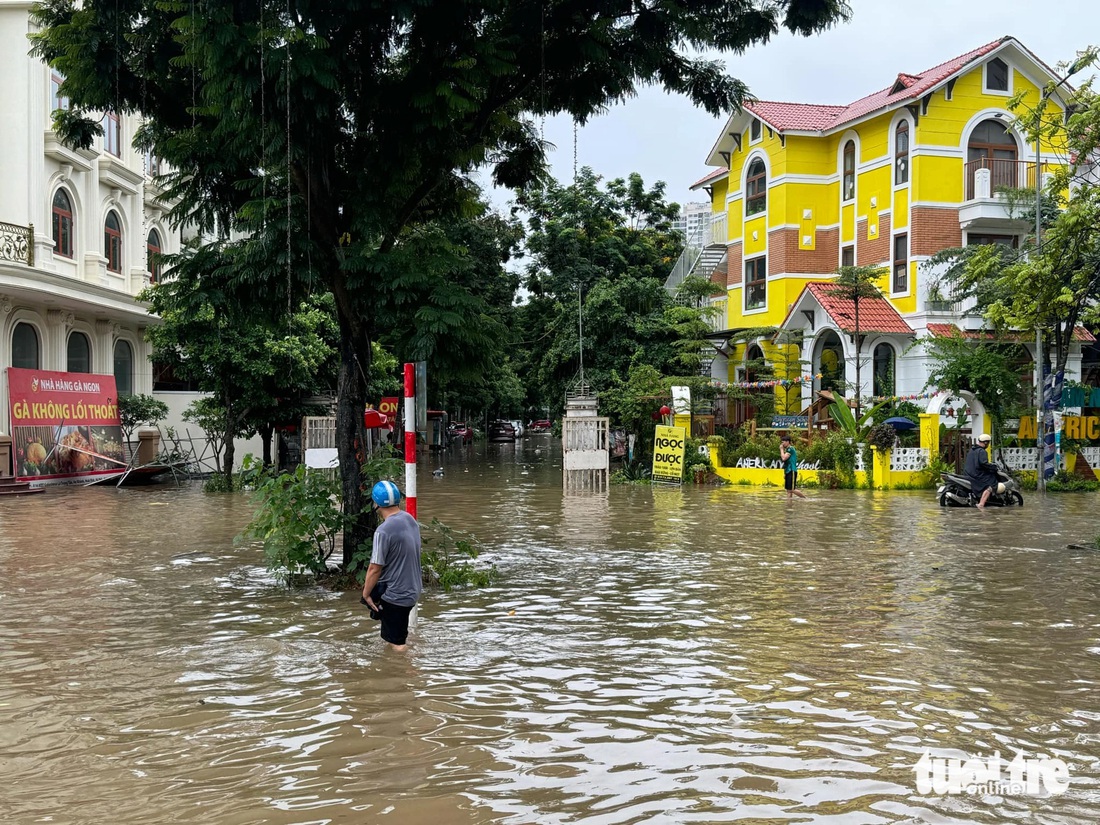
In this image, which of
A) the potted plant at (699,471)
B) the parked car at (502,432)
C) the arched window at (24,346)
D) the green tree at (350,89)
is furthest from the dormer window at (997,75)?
the parked car at (502,432)

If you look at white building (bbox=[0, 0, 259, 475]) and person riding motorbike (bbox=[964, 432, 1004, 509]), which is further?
white building (bbox=[0, 0, 259, 475])

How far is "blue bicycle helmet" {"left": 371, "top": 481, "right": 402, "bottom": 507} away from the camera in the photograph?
320 inches

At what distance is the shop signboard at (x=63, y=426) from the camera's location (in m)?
25.2

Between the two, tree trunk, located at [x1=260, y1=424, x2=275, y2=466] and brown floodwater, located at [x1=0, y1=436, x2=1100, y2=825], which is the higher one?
tree trunk, located at [x1=260, y1=424, x2=275, y2=466]

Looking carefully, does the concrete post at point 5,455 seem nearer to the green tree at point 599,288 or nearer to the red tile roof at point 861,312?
the green tree at point 599,288

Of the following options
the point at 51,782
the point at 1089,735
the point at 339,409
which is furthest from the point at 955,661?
the point at 339,409

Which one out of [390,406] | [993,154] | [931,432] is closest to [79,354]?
[390,406]

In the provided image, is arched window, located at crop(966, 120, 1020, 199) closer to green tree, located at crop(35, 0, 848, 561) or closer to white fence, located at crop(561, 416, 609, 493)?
white fence, located at crop(561, 416, 609, 493)

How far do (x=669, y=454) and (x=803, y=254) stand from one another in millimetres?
11658

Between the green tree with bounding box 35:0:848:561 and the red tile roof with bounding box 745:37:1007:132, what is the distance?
18982 mm

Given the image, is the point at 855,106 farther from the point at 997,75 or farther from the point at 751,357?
the point at 751,357

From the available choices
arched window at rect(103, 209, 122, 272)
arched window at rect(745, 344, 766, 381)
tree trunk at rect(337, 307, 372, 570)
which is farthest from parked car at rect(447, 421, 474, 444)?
tree trunk at rect(337, 307, 372, 570)

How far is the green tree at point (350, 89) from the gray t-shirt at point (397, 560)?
12.3 feet

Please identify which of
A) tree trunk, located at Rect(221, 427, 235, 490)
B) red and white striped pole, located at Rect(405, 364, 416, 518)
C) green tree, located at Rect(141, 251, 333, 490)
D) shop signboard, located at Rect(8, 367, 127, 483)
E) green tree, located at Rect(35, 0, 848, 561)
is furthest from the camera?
tree trunk, located at Rect(221, 427, 235, 490)
